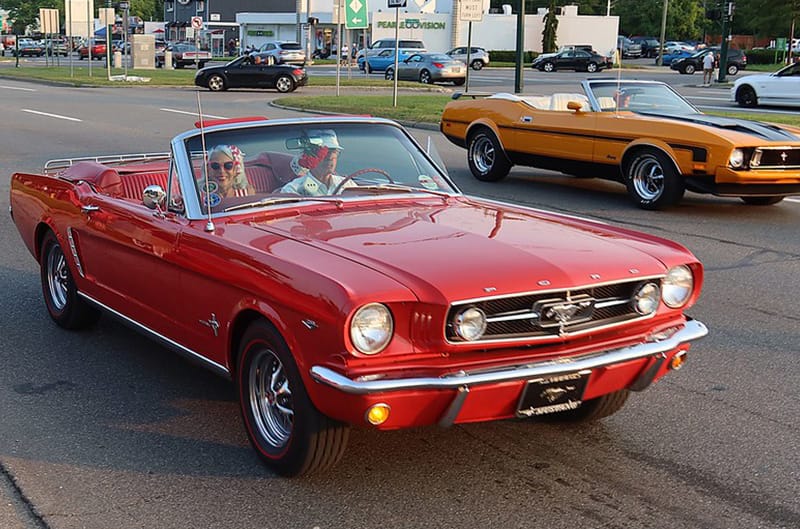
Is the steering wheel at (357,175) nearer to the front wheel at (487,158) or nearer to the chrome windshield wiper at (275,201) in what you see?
the chrome windshield wiper at (275,201)

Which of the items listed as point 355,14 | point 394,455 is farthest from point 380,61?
point 394,455

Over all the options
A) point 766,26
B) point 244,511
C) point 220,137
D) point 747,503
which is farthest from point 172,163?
point 766,26

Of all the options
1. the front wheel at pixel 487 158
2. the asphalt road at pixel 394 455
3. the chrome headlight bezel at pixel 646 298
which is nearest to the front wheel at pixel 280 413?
the asphalt road at pixel 394 455

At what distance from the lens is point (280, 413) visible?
4.39 metres

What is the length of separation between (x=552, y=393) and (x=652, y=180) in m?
8.31

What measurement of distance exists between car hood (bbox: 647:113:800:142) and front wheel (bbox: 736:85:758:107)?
19.0m

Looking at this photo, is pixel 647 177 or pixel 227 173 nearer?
pixel 227 173

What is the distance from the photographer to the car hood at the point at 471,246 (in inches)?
157

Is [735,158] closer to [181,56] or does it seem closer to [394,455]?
[394,455]

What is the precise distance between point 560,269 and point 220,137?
2.07 m

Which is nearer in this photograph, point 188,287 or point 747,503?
point 747,503

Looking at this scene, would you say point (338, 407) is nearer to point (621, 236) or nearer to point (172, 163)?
point (621, 236)

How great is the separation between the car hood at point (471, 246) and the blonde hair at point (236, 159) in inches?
14.5

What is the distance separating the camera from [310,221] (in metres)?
4.92
